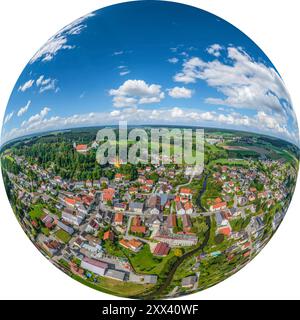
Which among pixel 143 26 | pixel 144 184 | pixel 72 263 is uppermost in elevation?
pixel 143 26

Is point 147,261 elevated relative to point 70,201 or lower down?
lower down

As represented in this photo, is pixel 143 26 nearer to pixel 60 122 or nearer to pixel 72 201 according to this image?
pixel 60 122

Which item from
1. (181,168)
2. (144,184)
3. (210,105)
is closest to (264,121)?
(210,105)

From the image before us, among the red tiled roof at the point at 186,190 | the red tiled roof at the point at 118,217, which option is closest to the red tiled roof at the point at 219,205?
the red tiled roof at the point at 186,190

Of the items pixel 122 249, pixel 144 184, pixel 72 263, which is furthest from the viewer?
pixel 72 263

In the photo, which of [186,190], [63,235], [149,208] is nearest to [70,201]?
[63,235]

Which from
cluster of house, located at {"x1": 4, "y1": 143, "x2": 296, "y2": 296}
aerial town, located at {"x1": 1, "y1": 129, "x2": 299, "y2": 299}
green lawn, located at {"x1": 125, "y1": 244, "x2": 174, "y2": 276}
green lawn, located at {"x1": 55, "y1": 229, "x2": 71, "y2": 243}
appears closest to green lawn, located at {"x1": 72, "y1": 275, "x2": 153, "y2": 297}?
aerial town, located at {"x1": 1, "y1": 129, "x2": 299, "y2": 299}

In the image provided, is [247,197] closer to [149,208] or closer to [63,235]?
[149,208]

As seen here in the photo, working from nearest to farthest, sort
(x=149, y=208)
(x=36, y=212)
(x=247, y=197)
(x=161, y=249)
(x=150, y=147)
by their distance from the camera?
(x=150, y=147) → (x=149, y=208) → (x=161, y=249) → (x=247, y=197) → (x=36, y=212)
